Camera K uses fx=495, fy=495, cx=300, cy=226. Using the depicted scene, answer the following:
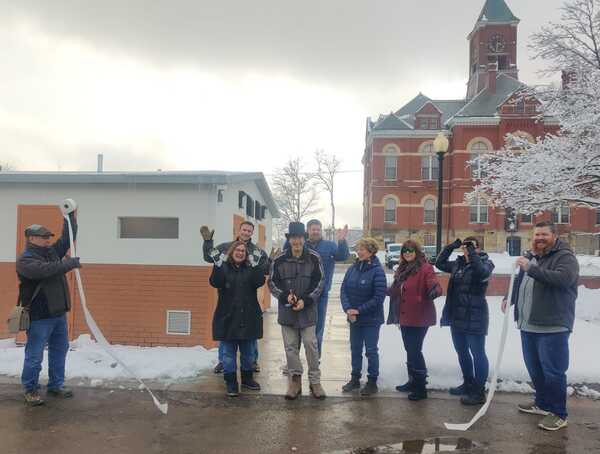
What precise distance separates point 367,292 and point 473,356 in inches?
51.8

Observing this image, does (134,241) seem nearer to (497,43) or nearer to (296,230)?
(296,230)

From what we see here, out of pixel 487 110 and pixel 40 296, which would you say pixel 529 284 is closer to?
pixel 40 296

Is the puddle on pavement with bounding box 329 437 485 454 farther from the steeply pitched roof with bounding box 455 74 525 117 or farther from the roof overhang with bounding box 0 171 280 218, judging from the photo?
the steeply pitched roof with bounding box 455 74 525 117

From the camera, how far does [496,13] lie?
42031 millimetres

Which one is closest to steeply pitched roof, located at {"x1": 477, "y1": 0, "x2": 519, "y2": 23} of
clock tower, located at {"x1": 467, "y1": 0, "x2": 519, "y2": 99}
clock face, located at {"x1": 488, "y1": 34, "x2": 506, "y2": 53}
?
clock tower, located at {"x1": 467, "y1": 0, "x2": 519, "y2": 99}

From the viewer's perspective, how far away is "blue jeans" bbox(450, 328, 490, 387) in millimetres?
5277

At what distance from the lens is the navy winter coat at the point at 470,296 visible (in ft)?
17.2

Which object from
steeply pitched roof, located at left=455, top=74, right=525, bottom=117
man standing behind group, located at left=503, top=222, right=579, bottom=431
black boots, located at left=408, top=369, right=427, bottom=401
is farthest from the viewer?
steeply pitched roof, located at left=455, top=74, right=525, bottom=117

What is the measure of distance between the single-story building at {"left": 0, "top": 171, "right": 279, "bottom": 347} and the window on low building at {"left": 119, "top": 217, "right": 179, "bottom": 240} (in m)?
0.02

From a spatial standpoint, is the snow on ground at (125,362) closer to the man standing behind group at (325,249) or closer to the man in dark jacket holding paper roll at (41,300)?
the man in dark jacket holding paper roll at (41,300)

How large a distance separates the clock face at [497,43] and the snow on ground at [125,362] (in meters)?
41.7

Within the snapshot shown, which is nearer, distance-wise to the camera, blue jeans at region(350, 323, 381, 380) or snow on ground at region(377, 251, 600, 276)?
blue jeans at region(350, 323, 381, 380)

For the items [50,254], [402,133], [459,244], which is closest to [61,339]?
[50,254]

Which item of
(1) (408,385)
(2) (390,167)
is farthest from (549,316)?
(2) (390,167)
